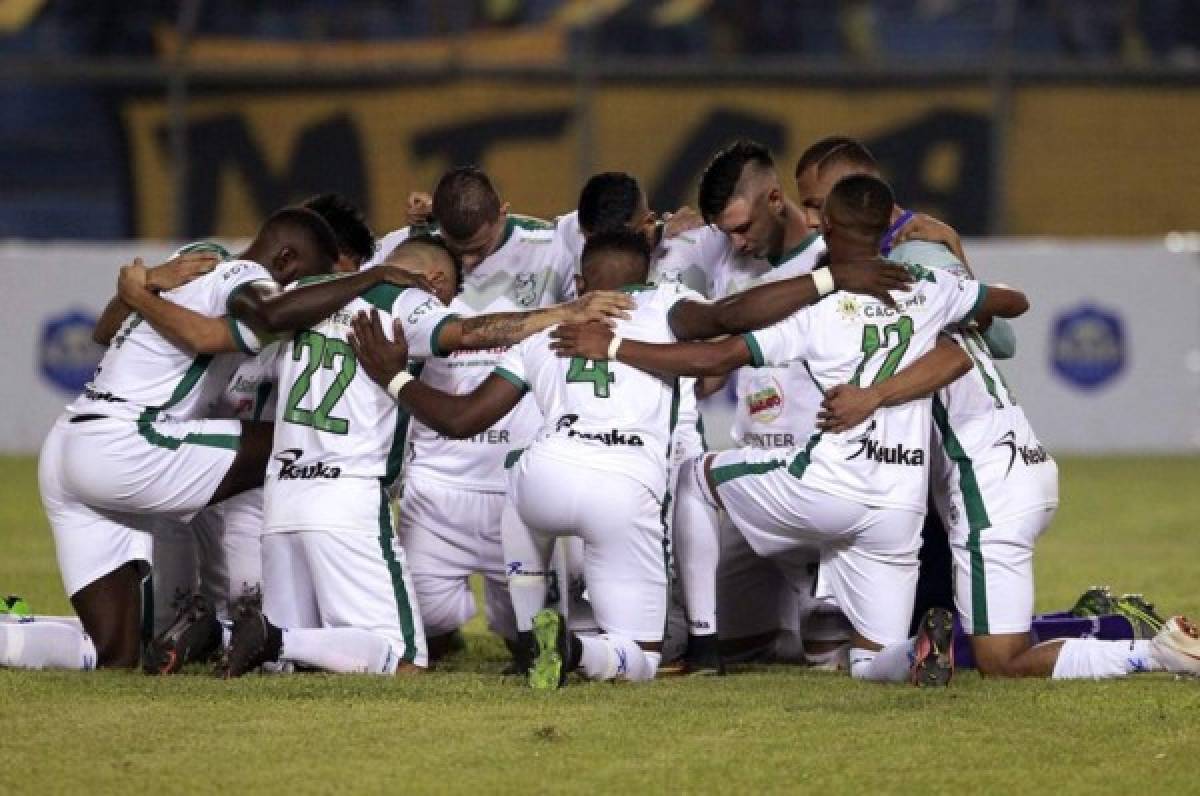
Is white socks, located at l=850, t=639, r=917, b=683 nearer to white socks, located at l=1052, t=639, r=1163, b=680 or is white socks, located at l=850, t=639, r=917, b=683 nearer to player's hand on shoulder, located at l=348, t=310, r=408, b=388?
white socks, located at l=1052, t=639, r=1163, b=680

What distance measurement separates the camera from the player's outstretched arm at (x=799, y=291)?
746cm

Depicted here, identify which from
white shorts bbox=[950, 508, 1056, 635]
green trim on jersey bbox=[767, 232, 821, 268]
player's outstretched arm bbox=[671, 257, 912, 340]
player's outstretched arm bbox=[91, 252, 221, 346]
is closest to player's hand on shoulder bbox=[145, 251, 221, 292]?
player's outstretched arm bbox=[91, 252, 221, 346]

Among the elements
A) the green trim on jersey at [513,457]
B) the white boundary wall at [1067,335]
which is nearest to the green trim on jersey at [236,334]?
the green trim on jersey at [513,457]

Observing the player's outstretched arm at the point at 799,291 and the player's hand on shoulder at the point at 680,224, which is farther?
the player's hand on shoulder at the point at 680,224

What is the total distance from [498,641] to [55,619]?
2.15m

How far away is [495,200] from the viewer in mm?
8578

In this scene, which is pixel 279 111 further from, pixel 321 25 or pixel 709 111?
pixel 709 111

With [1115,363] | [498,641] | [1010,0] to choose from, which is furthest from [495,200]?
[1010,0]

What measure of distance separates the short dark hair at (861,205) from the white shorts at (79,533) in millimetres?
3072

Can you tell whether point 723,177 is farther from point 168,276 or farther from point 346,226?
point 168,276

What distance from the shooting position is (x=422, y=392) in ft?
24.8

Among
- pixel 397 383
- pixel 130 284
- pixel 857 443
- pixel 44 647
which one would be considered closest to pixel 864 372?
pixel 857 443

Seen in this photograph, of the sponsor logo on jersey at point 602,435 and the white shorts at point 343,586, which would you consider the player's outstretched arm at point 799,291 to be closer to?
the sponsor logo on jersey at point 602,435

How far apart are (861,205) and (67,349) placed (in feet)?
36.3
